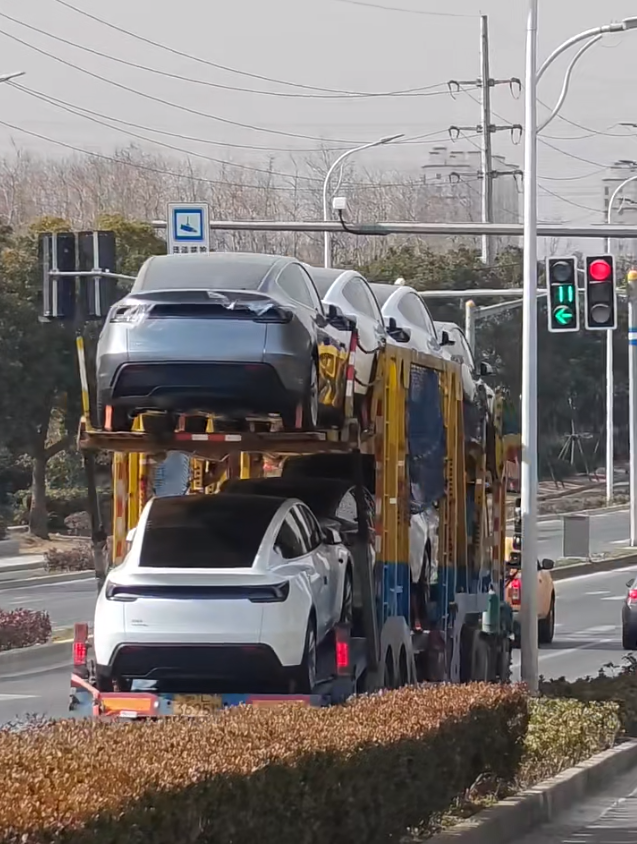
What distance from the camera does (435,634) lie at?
49.0 feet

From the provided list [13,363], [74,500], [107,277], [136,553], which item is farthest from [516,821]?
[74,500]

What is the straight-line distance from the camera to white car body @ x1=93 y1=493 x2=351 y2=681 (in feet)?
38.1

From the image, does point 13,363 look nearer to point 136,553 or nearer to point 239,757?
point 136,553

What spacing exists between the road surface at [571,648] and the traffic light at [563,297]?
4.57 metres

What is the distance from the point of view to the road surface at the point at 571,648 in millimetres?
17469

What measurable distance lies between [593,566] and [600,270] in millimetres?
19431

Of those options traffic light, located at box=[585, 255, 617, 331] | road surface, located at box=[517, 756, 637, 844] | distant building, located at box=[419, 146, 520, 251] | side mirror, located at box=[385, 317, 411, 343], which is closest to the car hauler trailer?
side mirror, located at box=[385, 317, 411, 343]

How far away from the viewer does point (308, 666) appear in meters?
11.9

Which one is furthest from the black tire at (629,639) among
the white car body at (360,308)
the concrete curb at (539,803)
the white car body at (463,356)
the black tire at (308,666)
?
the black tire at (308,666)

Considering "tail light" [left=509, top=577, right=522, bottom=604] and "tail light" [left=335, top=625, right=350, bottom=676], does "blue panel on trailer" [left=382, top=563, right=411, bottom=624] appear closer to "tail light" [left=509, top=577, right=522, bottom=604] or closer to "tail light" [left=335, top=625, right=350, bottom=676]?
"tail light" [left=335, top=625, right=350, bottom=676]

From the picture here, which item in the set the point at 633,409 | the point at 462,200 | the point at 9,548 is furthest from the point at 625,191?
the point at 9,548

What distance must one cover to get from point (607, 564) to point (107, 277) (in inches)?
861

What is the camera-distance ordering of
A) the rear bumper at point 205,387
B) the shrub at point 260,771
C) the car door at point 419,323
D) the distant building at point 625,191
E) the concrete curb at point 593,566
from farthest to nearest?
the distant building at point 625,191 < the concrete curb at point 593,566 < the car door at point 419,323 < the rear bumper at point 205,387 < the shrub at point 260,771

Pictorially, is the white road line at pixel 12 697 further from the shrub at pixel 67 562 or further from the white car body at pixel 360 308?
the shrub at pixel 67 562
